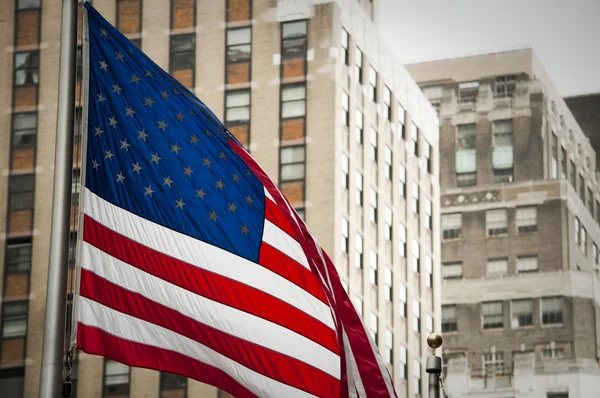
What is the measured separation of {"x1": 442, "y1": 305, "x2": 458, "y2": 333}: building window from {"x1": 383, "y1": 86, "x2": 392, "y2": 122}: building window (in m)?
38.2

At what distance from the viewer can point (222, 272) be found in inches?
660

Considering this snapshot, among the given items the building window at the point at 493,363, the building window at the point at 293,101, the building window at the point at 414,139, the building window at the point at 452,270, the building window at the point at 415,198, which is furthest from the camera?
the building window at the point at 452,270

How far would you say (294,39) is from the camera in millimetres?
78688

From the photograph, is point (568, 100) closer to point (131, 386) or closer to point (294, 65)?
point (294, 65)

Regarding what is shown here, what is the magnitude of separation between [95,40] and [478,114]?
373 ft

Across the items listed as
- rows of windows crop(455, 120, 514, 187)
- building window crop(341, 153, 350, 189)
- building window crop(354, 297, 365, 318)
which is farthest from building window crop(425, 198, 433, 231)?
rows of windows crop(455, 120, 514, 187)

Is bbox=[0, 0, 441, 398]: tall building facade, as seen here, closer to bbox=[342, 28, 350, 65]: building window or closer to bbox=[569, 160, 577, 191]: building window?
Result: bbox=[342, 28, 350, 65]: building window

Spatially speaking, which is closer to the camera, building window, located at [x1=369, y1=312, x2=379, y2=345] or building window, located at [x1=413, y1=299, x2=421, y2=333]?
building window, located at [x1=369, y1=312, x2=379, y2=345]

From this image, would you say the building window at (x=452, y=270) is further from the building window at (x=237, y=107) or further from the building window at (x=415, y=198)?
the building window at (x=237, y=107)

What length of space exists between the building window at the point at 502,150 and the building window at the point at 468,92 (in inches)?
112

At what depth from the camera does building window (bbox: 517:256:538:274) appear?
400 feet

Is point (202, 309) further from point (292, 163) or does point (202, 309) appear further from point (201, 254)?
point (292, 163)

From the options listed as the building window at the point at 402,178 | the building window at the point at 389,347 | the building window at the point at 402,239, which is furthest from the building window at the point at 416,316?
the building window at the point at 402,178

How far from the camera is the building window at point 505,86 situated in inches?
5010
